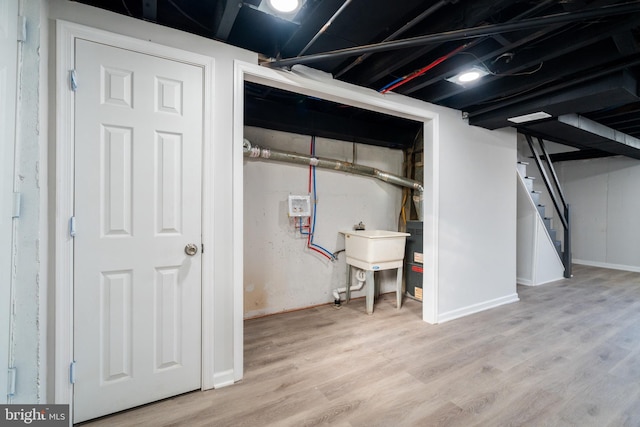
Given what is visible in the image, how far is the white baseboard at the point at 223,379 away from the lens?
184cm

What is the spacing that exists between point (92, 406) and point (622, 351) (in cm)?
389

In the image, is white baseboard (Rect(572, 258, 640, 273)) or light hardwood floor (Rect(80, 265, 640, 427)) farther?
white baseboard (Rect(572, 258, 640, 273))

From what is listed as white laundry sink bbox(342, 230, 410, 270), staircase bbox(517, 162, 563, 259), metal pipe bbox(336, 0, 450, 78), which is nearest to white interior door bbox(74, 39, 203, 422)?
metal pipe bbox(336, 0, 450, 78)

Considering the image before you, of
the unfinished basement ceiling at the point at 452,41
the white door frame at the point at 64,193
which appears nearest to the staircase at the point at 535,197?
the unfinished basement ceiling at the point at 452,41

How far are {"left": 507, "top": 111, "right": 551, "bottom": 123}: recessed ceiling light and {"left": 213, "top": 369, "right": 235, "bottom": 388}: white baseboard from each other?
3427mm

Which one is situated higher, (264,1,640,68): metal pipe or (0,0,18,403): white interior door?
(264,1,640,68): metal pipe

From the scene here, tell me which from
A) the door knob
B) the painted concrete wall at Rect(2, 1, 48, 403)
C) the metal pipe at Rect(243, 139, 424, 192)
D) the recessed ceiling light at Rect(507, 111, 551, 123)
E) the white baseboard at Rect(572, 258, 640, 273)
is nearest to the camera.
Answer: the painted concrete wall at Rect(2, 1, 48, 403)

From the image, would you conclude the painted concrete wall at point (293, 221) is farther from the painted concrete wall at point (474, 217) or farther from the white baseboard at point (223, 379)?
the white baseboard at point (223, 379)

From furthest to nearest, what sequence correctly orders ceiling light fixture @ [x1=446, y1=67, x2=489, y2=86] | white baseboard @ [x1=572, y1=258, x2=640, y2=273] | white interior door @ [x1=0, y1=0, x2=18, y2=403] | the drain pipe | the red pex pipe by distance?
1. white baseboard @ [x1=572, y1=258, x2=640, y2=273]
2. the drain pipe
3. ceiling light fixture @ [x1=446, y1=67, x2=489, y2=86]
4. the red pex pipe
5. white interior door @ [x1=0, y1=0, x2=18, y2=403]

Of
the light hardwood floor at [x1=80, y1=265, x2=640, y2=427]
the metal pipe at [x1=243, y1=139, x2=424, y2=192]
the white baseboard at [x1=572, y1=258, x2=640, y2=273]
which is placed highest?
the metal pipe at [x1=243, y1=139, x2=424, y2=192]

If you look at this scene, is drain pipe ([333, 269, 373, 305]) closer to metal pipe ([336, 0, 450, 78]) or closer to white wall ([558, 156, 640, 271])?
metal pipe ([336, 0, 450, 78])

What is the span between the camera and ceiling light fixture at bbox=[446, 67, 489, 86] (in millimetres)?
2143

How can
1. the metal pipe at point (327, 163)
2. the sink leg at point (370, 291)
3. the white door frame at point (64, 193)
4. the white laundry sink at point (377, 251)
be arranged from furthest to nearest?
the sink leg at point (370, 291), the white laundry sink at point (377, 251), the metal pipe at point (327, 163), the white door frame at point (64, 193)

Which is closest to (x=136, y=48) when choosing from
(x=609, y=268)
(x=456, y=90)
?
(x=456, y=90)
